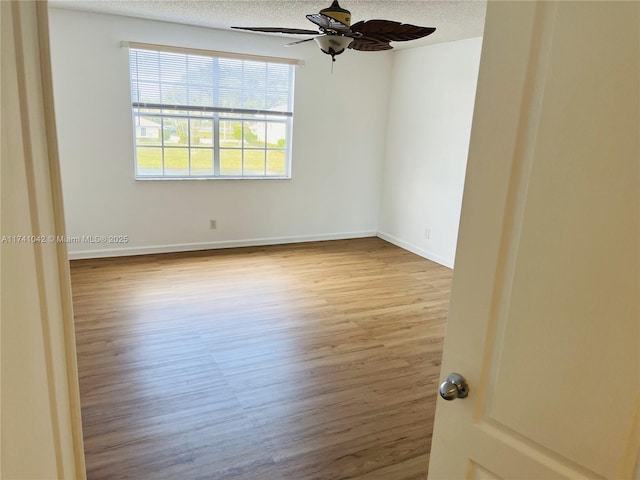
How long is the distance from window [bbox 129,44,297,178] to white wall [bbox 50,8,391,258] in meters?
0.12

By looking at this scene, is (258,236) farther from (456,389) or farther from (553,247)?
(553,247)

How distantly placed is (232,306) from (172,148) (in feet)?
7.01

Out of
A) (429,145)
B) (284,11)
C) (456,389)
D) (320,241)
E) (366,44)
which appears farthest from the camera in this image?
(320,241)

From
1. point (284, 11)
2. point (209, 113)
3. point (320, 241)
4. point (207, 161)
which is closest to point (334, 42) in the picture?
point (284, 11)

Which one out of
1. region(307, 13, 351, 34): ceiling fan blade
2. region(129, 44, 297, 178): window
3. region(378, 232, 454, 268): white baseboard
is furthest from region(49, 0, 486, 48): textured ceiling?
region(378, 232, 454, 268): white baseboard

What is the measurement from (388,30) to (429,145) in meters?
2.72

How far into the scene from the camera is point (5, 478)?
822mm

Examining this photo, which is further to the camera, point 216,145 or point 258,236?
point 258,236

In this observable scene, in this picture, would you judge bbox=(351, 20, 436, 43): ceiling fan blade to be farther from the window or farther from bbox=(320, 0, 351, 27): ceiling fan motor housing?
the window

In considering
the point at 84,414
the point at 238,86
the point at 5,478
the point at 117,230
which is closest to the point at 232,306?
the point at 84,414

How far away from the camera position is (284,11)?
3881mm

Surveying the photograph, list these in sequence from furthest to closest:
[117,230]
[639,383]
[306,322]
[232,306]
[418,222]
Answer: [418,222], [117,230], [232,306], [306,322], [639,383]

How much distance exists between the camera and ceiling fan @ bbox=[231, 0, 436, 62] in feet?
8.74

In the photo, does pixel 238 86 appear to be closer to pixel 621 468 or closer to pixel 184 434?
pixel 184 434
